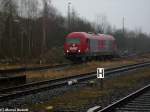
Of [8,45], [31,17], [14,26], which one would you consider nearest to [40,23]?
[31,17]

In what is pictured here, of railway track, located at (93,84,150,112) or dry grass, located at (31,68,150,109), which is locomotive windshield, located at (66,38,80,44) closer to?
dry grass, located at (31,68,150,109)

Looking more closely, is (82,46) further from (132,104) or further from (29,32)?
(132,104)

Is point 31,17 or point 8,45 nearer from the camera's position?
point 8,45

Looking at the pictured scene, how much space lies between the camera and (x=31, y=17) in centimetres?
6625

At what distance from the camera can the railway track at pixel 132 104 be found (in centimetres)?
1134

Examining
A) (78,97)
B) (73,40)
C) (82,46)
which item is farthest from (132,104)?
(73,40)

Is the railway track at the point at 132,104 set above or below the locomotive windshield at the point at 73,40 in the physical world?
below

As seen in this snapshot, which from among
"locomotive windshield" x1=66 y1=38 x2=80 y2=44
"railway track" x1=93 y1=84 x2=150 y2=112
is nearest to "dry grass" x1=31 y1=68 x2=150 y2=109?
"railway track" x1=93 y1=84 x2=150 y2=112

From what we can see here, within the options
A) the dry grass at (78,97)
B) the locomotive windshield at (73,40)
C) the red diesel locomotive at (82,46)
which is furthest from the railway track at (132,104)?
the locomotive windshield at (73,40)

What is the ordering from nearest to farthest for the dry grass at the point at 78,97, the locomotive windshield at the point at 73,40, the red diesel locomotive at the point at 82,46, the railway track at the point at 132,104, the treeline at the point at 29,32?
the railway track at the point at 132,104
the dry grass at the point at 78,97
the red diesel locomotive at the point at 82,46
the locomotive windshield at the point at 73,40
the treeline at the point at 29,32

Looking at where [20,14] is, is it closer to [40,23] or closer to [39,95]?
[40,23]

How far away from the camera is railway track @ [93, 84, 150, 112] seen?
37.2 ft

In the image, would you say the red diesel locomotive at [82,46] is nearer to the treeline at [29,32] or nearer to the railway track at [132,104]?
the treeline at [29,32]

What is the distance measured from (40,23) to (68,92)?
4923 centimetres
